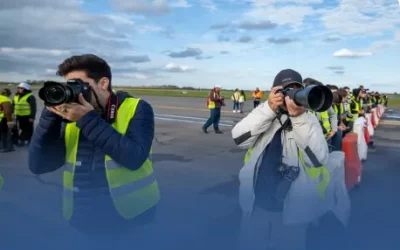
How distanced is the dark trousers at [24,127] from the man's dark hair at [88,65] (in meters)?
8.42

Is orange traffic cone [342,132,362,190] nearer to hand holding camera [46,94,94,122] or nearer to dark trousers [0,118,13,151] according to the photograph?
hand holding camera [46,94,94,122]

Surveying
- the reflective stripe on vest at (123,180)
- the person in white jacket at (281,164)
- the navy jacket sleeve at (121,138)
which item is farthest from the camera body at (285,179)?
the navy jacket sleeve at (121,138)

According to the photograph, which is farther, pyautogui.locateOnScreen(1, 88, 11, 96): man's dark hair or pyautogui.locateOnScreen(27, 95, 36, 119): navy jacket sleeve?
pyautogui.locateOnScreen(27, 95, 36, 119): navy jacket sleeve

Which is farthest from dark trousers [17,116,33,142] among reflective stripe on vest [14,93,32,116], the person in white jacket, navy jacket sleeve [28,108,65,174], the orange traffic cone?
the person in white jacket

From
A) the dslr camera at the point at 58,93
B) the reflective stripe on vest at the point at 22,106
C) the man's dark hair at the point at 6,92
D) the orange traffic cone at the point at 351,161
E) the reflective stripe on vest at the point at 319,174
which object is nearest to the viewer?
the dslr camera at the point at 58,93

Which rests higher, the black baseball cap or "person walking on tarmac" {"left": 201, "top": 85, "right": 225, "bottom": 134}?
the black baseball cap

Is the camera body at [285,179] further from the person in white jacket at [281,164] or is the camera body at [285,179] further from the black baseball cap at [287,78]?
the black baseball cap at [287,78]

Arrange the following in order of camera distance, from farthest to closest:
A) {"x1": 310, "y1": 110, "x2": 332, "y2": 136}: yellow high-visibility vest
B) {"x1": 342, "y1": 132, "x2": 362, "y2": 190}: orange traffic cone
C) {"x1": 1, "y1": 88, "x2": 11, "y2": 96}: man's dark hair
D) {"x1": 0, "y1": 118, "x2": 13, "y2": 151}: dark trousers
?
{"x1": 0, "y1": 118, "x2": 13, "y2": 151}: dark trousers
{"x1": 1, "y1": 88, "x2": 11, "y2": 96}: man's dark hair
{"x1": 342, "y1": 132, "x2": 362, "y2": 190}: orange traffic cone
{"x1": 310, "y1": 110, "x2": 332, "y2": 136}: yellow high-visibility vest

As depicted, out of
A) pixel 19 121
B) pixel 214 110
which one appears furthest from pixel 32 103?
pixel 214 110

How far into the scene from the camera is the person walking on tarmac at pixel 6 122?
845cm

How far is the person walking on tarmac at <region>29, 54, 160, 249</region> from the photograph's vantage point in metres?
1.61

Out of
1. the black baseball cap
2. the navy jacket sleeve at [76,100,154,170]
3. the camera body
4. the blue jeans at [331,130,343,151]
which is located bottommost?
the blue jeans at [331,130,343,151]

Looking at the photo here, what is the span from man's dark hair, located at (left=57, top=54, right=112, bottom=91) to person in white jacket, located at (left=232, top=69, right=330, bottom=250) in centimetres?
88

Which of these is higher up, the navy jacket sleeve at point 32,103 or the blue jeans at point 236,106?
the navy jacket sleeve at point 32,103
